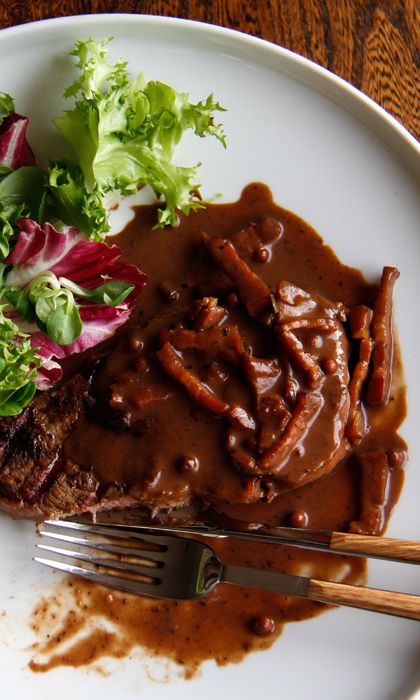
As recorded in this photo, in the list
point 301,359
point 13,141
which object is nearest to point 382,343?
point 301,359

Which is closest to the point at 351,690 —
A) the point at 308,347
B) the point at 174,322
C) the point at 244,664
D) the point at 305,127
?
the point at 244,664

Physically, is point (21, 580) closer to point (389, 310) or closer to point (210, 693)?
point (210, 693)

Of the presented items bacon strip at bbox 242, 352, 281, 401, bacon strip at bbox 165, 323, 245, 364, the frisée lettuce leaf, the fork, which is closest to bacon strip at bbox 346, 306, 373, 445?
bacon strip at bbox 242, 352, 281, 401

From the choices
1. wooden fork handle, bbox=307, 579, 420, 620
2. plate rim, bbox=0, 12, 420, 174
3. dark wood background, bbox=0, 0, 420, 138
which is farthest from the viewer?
dark wood background, bbox=0, 0, 420, 138

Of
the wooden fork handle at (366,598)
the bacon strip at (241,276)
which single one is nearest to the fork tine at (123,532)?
the wooden fork handle at (366,598)

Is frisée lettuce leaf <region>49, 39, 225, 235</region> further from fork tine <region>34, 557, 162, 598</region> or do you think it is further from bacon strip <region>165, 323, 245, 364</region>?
fork tine <region>34, 557, 162, 598</region>

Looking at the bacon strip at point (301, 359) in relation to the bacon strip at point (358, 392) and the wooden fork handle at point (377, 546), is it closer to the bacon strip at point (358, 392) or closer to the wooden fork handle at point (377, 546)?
the bacon strip at point (358, 392)
